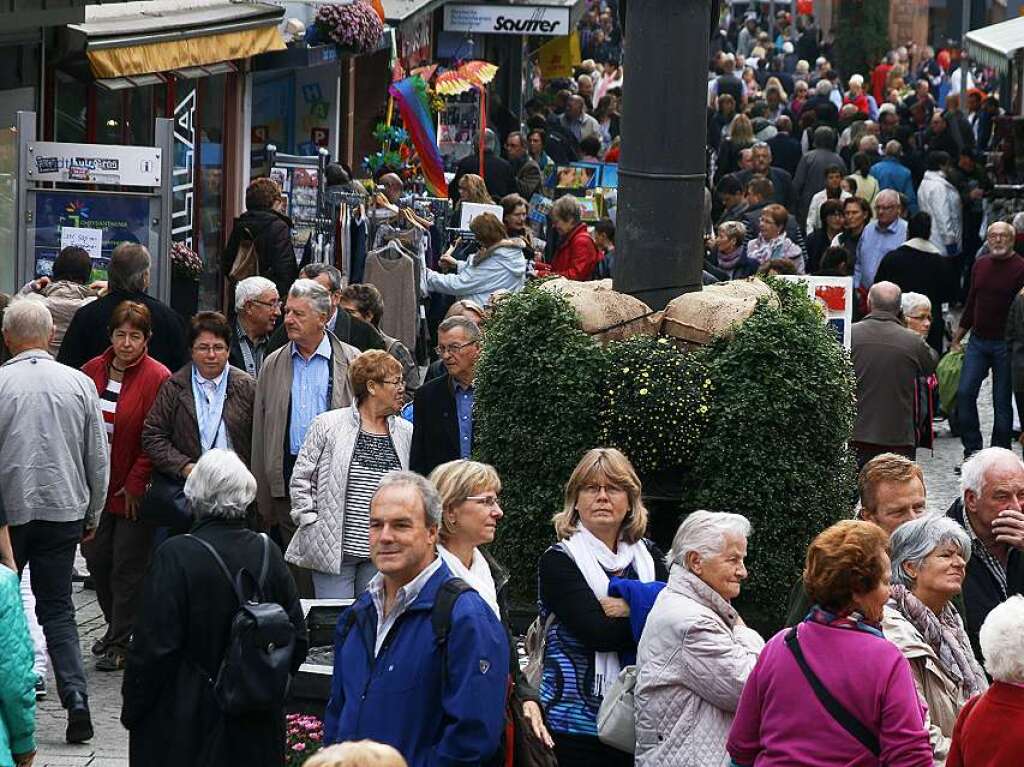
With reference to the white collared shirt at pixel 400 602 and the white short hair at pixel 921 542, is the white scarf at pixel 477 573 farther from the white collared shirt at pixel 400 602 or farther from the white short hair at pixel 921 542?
the white short hair at pixel 921 542

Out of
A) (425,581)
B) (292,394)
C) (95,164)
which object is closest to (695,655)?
(425,581)

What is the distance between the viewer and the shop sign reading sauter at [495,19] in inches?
1184

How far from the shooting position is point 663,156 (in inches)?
Result: 372

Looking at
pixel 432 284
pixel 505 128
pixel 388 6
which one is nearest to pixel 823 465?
pixel 432 284

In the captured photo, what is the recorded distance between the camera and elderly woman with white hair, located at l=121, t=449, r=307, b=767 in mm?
6801

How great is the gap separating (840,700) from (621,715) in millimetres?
1191

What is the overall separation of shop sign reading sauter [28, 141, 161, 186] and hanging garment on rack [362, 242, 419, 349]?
3.09 metres

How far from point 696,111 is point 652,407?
1.36 m

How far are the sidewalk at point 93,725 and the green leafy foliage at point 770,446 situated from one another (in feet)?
8.43

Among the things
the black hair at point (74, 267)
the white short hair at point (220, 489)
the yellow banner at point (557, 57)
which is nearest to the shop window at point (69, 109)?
the black hair at point (74, 267)

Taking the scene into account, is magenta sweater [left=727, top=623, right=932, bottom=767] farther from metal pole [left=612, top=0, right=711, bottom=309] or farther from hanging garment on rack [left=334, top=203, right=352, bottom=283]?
hanging garment on rack [left=334, top=203, right=352, bottom=283]

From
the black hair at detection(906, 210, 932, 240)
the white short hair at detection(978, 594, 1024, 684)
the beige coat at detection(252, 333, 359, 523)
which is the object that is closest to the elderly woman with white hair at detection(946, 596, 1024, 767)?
the white short hair at detection(978, 594, 1024, 684)

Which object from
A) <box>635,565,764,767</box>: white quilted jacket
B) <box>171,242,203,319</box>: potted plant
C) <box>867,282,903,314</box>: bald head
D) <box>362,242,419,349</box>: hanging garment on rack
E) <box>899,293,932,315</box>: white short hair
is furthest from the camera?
<box>362,242,419,349</box>: hanging garment on rack

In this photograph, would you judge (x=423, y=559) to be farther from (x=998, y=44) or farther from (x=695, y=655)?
(x=998, y=44)
